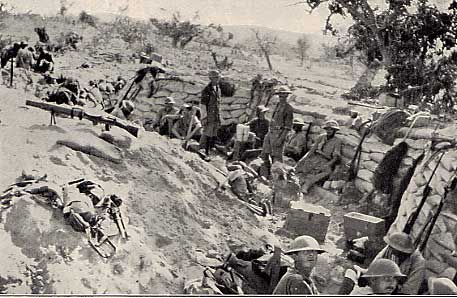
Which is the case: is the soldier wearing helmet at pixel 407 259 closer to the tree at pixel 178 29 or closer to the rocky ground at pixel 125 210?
the rocky ground at pixel 125 210

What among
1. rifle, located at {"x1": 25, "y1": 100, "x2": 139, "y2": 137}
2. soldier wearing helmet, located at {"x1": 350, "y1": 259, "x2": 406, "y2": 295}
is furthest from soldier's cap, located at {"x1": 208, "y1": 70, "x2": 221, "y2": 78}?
soldier wearing helmet, located at {"x1": 350, "y1": 259, "x2": 406, "y2": 295}

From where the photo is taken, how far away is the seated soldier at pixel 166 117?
11.7ft

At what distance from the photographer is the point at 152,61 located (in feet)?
11.1

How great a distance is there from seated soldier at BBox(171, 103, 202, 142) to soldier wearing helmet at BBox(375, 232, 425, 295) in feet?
5.05

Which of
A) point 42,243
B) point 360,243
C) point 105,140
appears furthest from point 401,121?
point 42,243

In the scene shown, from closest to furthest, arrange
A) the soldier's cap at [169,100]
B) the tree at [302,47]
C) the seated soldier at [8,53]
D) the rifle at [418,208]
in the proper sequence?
the rifle at [418,208] < the seated soldier at [8,53] < the tree at [302,47] < the soldier's cap at [169,100]

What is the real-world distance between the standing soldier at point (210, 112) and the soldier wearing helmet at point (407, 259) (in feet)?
5.04

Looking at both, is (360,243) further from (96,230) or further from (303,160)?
(96,230)

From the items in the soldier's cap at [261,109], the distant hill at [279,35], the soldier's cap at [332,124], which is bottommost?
the soldier's cap at [332,124]

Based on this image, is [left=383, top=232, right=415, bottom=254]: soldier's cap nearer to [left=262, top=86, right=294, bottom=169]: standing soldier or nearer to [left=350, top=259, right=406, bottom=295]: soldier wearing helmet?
[left=350, top=259, right=406, bottom=295]: soldier wearing helmet

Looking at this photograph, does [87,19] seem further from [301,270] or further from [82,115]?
[301,270]

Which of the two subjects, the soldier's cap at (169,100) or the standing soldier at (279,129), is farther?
the standing soldier at (279,129)

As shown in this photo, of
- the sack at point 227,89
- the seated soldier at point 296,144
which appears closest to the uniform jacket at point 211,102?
the sack at point 227,89

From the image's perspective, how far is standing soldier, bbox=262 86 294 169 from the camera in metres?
4.01
